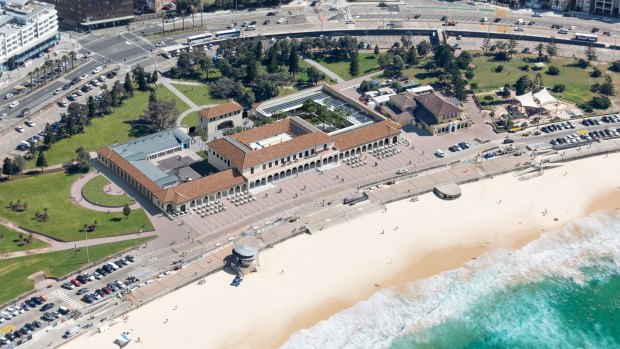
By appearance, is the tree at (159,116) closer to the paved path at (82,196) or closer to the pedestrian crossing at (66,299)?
the paved path at (82,196)

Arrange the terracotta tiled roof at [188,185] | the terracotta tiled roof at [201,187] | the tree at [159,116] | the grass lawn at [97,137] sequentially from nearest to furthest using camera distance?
the terracotta tiled roof at [201,187] → the terracotta tiled roof at [188,185] → the grass lawn at [97,137] → the tree at [159,116]

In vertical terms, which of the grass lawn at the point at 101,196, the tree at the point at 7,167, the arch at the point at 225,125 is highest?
the arch at the point at 225,125

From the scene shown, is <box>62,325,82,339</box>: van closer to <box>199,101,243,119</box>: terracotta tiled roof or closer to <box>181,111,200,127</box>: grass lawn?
<box>199,101,243,119</box>: terracotta tiled roof

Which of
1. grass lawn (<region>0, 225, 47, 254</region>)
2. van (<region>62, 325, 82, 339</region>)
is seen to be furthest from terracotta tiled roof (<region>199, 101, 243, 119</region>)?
van (<region>62, 325, 82, 339</region>)

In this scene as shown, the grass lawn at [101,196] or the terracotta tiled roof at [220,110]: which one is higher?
the terracotta tiled roof at [220,110]

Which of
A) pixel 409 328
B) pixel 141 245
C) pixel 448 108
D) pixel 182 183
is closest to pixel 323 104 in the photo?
pixel 448 108

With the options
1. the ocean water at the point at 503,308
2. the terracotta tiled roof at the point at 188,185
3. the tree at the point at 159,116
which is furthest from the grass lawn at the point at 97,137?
the ocean water at the point at 503,308

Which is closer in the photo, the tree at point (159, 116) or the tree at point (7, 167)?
the tree at point (7, 167)

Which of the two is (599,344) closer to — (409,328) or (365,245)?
(409,328)
